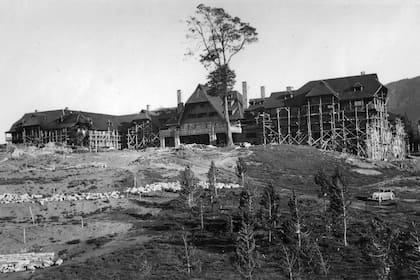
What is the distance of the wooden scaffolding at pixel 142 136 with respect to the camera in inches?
3676

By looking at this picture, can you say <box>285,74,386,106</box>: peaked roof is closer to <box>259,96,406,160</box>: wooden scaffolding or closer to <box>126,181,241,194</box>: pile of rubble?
<box>259,96,406,160</box>: wooden scaffolding

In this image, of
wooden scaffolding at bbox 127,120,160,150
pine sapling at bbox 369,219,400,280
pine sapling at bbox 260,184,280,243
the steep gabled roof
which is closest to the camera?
pine sapling at bbox 369,219,400,280


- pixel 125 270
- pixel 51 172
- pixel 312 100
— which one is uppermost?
pixel 312 100

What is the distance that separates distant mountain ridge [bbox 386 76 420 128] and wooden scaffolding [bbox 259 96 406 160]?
2897 inches

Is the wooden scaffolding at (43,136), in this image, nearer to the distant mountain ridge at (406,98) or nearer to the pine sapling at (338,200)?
the pine sapling at (338,200)

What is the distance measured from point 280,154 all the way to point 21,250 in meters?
35.5

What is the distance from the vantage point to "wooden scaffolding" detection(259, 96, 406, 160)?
74.1 meters

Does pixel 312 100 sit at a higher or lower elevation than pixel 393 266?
higher

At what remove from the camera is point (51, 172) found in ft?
183

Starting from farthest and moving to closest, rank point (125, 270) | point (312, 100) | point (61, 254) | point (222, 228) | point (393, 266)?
point (312, 100) < point (222, 228) < point (61, 254) < point (125, 270) < point (393, 266)

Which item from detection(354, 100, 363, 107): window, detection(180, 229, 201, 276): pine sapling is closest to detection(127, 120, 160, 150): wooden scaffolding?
detection(354, 100, 363, 107): window

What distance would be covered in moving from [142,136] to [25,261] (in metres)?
64.7

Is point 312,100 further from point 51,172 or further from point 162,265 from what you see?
point 162,265

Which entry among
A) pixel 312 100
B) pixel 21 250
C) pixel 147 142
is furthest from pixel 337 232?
pixel 147 142
